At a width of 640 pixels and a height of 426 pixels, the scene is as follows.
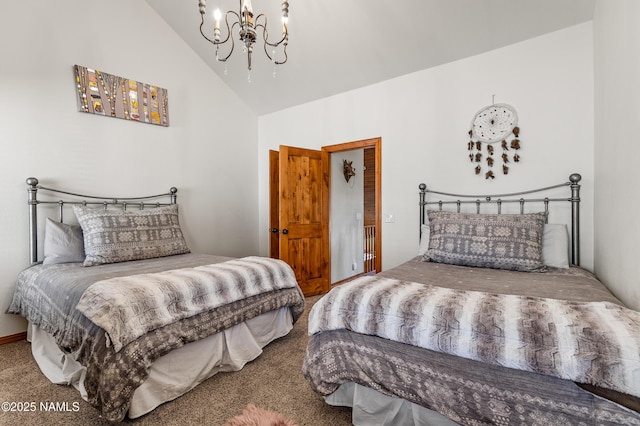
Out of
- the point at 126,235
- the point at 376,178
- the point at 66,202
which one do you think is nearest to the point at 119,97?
the point at 66,202

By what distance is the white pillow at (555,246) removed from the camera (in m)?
2.29

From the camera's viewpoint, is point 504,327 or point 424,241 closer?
point 504,327

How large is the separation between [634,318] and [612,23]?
69.8 inches

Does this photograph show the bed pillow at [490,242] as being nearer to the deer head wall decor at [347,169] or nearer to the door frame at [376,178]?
the door frame at [376,178]

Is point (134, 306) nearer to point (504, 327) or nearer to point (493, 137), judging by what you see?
point (504, 327)

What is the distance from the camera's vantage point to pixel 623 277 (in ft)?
5.20

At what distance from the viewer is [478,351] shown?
1162 millimetres

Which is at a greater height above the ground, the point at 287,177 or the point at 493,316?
the point at 287,177

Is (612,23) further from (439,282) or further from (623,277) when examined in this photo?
(439,282)

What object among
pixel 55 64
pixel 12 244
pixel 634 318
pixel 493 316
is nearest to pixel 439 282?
pixel 493 316

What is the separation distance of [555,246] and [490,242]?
51 centimetres

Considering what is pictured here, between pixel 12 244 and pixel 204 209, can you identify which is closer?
pixel 12 244

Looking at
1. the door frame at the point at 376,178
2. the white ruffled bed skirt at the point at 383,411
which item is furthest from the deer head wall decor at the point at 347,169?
the white ruffled bed skirt at the point at 383,411

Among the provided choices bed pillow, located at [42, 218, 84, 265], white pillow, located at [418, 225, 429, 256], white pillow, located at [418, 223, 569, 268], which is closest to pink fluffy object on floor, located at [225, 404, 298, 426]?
white pillow, located at [418, 225, 429, 256]
